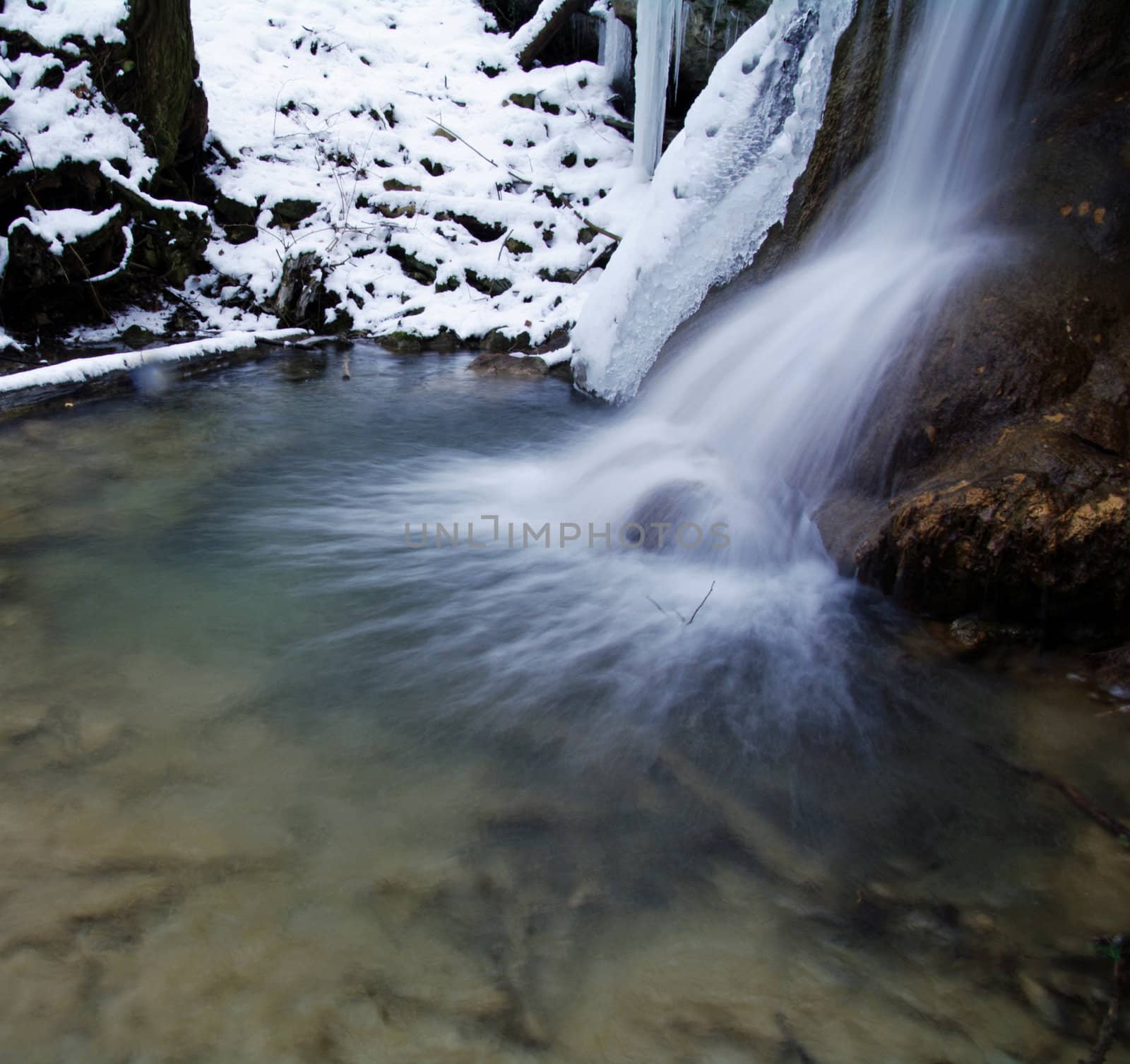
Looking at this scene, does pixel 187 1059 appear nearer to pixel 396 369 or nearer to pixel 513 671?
pixel 513 671

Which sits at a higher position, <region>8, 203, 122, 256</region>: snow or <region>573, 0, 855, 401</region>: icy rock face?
<region>573, 0, 855, 401</region>: icy rock face

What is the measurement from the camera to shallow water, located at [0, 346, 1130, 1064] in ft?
4.65

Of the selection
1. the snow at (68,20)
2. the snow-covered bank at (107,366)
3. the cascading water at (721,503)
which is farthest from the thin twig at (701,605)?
the snow at (68,20)

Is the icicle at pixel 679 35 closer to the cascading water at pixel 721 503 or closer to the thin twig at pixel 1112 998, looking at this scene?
the cascading water at pixel 721 503

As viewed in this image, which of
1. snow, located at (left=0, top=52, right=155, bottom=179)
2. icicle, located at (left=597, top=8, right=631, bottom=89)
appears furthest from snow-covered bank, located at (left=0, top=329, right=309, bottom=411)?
icicle, located at (left=597, top=8, right=631, bottom=89)

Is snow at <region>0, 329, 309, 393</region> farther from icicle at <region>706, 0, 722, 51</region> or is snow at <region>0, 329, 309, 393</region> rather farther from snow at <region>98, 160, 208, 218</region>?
icicle at <region>706, 0, 722, 51</region>

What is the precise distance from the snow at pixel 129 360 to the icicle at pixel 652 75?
3964mm

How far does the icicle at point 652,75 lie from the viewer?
715 cm

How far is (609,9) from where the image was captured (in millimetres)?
9273

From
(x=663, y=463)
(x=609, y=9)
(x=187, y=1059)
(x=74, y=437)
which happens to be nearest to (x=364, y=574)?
(x=663, y=463)

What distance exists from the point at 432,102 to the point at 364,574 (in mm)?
7933

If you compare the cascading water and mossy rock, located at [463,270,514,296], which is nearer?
the cascading water

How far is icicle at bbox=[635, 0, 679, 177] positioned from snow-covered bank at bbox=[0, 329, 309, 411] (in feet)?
13.7

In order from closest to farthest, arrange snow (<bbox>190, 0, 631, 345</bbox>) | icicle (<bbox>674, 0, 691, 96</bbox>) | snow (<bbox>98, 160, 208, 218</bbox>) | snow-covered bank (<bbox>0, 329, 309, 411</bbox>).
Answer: snow-covered bank (<bbox>0, 329, 309, 411</bbox>) < snow (<bbox>98, 160, 208, 218</bbox>) < snow (<bbox>190, 0, 631, 345</bbox>) < icicle (<bbox>674, 0, 691, 96</bbox>)
